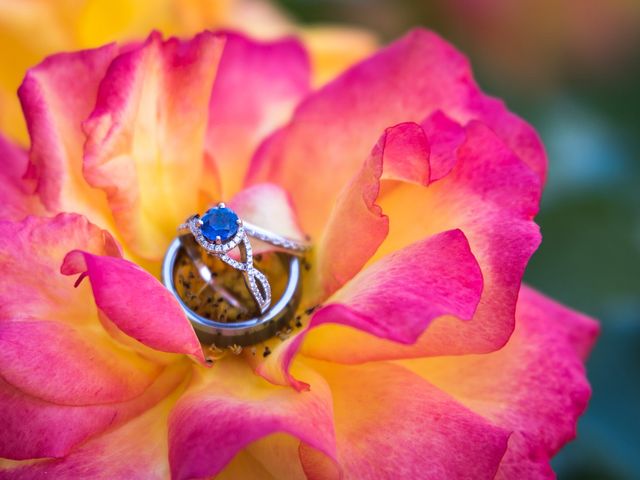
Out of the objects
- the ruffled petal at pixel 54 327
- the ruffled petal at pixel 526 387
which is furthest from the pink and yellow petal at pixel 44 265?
the ruffled petal at pixel 526 387

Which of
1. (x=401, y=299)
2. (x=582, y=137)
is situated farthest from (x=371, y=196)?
(x=582, y=137)

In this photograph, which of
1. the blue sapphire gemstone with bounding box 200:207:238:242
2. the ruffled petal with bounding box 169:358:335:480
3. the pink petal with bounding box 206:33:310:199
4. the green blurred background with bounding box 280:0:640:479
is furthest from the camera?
the green blurred background with bounding box 280:0:640:479

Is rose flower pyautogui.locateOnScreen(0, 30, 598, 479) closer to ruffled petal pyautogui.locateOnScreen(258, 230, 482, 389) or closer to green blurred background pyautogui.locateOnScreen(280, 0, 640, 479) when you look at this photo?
ruffled petal pyautogui.locateOnScreen(258, 230, 482, 389)

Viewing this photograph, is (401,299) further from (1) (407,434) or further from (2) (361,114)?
(2) (361,114)

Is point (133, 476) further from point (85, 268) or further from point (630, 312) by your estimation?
point (630, 312)

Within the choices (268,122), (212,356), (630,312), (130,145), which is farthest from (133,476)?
(630,312)

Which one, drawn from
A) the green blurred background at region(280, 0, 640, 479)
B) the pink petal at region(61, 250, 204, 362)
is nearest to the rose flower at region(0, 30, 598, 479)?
the pink petal at region(61, 250, 204, 362)

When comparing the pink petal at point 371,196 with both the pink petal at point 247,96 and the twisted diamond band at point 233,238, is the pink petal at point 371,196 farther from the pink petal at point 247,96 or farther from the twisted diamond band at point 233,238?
the pink petal at point 247,96
